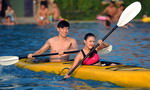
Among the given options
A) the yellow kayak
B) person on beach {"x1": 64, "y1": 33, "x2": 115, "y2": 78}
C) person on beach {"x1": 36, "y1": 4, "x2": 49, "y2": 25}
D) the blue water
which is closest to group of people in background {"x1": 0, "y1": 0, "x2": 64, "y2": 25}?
person on beach {"x1": 36, "y1": 4, "x2": 49, "y2": 25}

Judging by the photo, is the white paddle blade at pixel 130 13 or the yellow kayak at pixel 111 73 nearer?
the yellow kayak at pixel 111 73

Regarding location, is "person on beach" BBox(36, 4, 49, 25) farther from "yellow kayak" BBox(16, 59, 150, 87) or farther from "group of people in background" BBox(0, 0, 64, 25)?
"yellow kayak" BBox(16, 59, 150, 87)

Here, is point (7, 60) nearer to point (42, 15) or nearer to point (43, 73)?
point (43, 73)

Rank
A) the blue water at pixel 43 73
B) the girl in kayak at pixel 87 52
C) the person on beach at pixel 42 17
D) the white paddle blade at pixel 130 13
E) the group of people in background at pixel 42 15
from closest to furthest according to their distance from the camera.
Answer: the blue water at pixel 43 73 → the girl in kayak at pixel 87 52 → the white paddle blade at pixel 130 13 → the person on beach at pixel 42 17 → the group of people in background at pixel 42 15

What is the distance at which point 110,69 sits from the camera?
8086mm

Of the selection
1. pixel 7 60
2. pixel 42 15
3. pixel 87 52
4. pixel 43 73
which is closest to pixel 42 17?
pixel 42 15

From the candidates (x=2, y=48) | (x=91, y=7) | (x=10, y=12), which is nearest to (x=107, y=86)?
(x=2, y=48)

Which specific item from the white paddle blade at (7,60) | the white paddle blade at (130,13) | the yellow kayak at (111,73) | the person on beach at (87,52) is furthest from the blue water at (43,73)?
the white paddle blade at (130,13)

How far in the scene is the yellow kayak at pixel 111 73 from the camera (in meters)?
7.55

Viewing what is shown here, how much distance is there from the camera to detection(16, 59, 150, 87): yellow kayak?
24.8ft

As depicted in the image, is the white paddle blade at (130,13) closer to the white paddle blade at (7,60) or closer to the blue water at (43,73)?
the blue water at (43,73)

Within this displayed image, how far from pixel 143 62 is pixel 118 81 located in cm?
351

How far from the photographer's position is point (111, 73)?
7867 mm

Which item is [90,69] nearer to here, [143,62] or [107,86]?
[107,86]
